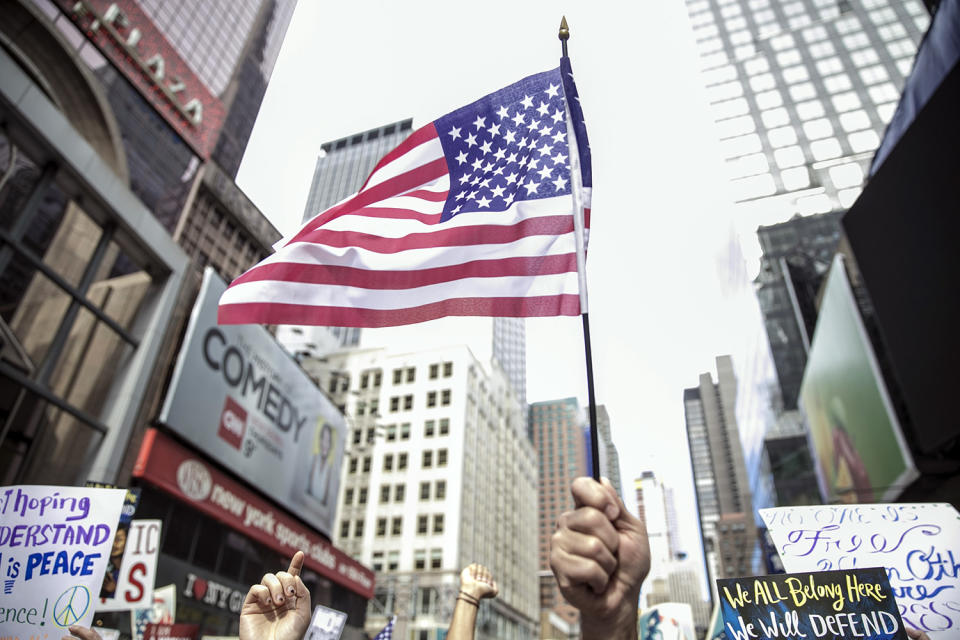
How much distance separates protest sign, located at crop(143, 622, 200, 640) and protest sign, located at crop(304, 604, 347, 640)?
4.90 ft

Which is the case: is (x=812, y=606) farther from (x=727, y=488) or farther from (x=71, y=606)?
(x=727, y=488)

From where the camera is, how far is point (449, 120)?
19.8ft

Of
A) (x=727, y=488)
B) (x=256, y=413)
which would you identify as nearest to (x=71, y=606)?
(x=256, y=413)

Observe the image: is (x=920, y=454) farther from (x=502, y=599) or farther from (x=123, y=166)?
(x=502, y=599)

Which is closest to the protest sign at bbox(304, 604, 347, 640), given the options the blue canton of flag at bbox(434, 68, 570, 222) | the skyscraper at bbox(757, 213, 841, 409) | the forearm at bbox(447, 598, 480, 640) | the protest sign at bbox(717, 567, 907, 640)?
the forearm at bbox(447, 598, 480, 640)

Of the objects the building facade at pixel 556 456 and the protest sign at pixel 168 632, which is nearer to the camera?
the protest sign at pixel 168 632

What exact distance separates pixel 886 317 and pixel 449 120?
14918 millimetres

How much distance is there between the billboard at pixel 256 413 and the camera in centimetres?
2097

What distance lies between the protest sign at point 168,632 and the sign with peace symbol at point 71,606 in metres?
2.91

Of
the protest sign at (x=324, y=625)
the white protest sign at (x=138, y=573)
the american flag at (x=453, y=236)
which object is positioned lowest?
the protest sign at (x=324, y=625)

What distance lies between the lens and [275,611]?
319 centimetres

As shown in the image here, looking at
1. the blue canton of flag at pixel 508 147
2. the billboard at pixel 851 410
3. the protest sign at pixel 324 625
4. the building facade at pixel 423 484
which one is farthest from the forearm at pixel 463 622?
the building facade at pixel 423 484

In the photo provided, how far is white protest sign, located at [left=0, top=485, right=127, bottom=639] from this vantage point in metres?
4.20

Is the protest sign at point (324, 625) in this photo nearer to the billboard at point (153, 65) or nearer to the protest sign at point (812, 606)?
the protest sign at point (812, 606)
